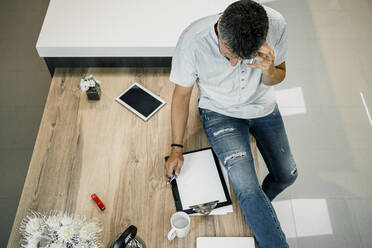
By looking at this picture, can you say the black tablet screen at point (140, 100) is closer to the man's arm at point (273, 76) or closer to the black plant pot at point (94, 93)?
the black plant pot at point (94, 93)

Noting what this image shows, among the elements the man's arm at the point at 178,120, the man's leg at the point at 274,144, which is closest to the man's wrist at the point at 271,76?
the man's leg at the point at 274,144

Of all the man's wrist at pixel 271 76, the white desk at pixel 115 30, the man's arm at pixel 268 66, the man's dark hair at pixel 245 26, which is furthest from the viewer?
the white desk at pixel 115 30

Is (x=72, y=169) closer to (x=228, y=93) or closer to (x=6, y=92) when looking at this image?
(x=228, y=93)

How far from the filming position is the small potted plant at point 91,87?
183 centimetres

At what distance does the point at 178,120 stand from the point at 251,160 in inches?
17.3

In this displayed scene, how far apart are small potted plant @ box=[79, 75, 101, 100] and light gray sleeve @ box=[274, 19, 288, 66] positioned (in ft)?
3.33

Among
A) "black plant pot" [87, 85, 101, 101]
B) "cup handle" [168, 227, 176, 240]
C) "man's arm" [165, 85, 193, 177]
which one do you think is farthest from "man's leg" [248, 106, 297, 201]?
"black plant pot" [87, 85, 101, 101]

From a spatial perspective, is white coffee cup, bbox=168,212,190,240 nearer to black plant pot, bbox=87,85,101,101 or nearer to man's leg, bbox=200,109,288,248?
man's leg, bbox=200,109,288,248

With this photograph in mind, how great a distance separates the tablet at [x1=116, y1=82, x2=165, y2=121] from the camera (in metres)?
1.90

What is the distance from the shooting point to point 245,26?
3.85ft

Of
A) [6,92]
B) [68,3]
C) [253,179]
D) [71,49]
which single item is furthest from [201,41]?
[6,92]

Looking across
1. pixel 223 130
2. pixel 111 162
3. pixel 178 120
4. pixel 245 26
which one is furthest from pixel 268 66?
pixel 111 162

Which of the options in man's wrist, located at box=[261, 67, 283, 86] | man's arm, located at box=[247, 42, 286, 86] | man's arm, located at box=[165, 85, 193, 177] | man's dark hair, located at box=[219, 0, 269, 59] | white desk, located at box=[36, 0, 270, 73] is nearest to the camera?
man's dark hair, located at box=[219, 0, 269, 59]

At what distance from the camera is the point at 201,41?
4.96 feet
